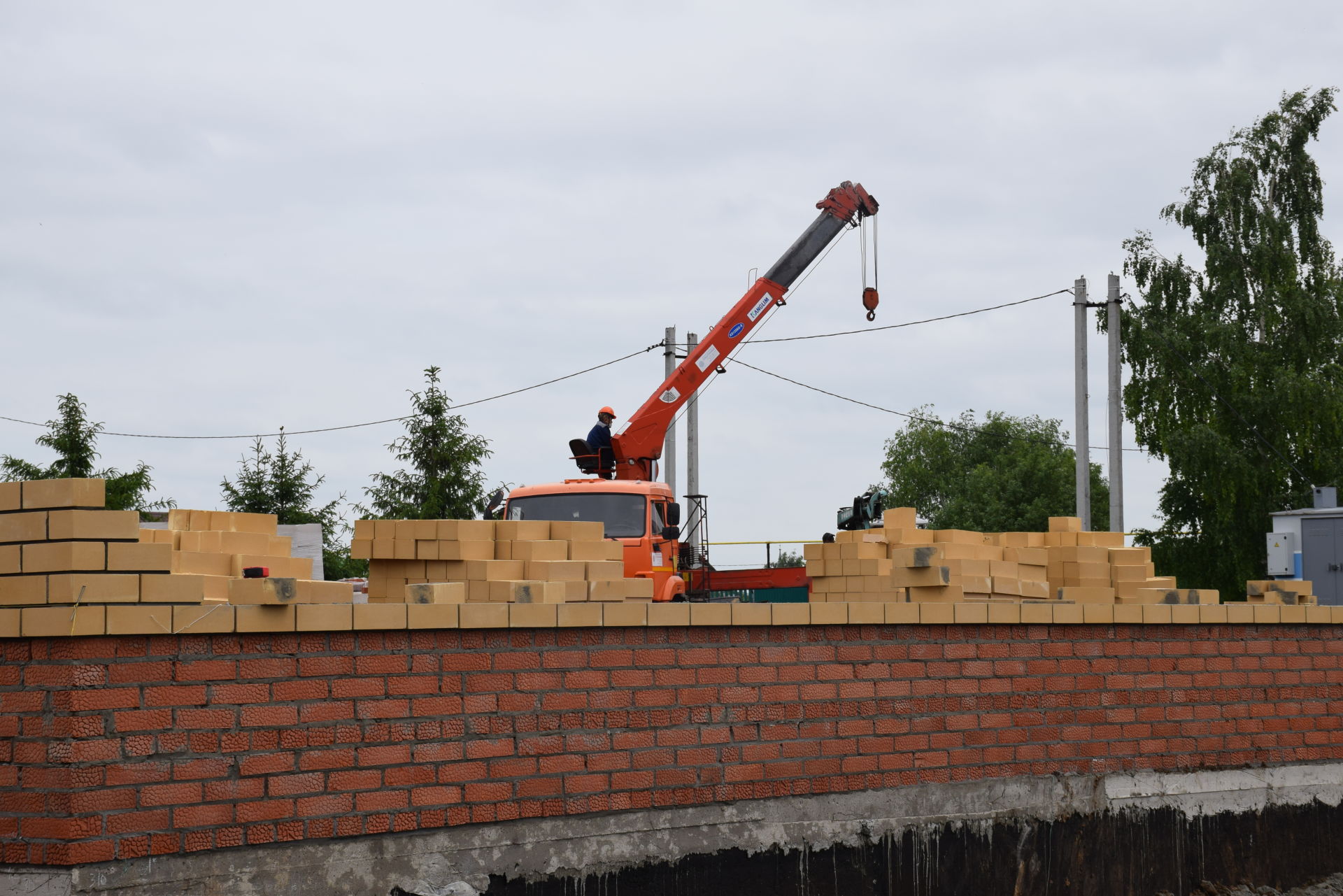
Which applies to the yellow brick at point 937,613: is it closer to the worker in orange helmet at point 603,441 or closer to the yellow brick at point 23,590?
the yellow brick at point 23,590

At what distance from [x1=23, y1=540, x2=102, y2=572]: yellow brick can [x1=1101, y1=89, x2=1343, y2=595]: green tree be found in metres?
22.7

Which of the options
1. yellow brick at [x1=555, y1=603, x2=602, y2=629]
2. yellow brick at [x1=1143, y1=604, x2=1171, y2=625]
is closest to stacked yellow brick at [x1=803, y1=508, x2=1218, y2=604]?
yellow brick at [x1=1143, y1=604, x2=1171, y2=625]

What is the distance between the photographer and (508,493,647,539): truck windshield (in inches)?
471

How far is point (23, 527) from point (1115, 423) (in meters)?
18.3

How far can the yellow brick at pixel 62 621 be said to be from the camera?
496 centimetres

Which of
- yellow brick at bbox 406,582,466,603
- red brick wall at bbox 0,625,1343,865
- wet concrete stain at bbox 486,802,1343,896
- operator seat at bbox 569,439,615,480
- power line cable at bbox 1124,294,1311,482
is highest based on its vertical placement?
power line cable at bbox 1124,294,1311,482

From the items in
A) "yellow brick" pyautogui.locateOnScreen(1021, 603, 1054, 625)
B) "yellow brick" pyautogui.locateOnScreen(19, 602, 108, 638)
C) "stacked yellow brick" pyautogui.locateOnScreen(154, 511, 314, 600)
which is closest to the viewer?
"yellow brick" pyautogui.locateOnScreen(19, 602, 108, 638)

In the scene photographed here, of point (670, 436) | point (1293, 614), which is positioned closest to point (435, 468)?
point (670, 436)

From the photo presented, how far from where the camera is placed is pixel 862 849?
7.02 meters

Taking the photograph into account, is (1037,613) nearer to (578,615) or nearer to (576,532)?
(576,532)

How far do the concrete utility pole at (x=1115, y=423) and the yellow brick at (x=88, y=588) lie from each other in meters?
17.5

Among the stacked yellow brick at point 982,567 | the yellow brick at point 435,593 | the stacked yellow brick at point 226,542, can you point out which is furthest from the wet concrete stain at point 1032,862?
the stacked yellow brick at point 226,542

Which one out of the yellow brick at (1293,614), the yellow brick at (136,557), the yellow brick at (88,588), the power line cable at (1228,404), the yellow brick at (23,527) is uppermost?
the power line cable at (1228,404)

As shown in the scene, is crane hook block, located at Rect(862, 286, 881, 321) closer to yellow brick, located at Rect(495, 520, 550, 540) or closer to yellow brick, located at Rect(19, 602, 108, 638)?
yellow brick, located at Rect(495, 520, 550, 540)
